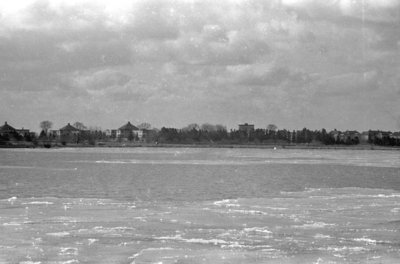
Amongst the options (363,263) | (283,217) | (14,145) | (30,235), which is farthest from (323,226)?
(14,145)

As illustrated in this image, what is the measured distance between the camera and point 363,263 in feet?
46.9

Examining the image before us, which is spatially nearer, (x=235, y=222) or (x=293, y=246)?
(x=293, y=246)

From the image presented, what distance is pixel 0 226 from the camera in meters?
19.1

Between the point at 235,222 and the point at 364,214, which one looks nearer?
the point at 235,222

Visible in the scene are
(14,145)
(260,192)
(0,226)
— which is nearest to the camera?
(0,226)

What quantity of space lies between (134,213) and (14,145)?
172 m

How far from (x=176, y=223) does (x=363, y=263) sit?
7730mm

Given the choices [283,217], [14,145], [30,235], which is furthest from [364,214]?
[14,145]

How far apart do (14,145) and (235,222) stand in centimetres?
17581

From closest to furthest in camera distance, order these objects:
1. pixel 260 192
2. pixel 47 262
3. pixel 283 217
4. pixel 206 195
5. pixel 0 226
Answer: pixel 47 262
pixel 0 226
pixel 283 217
pixel 206 195
pixel 260 192

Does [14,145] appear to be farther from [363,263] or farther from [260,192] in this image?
[363,263]

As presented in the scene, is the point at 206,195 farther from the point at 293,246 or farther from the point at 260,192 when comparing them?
the point at 293,246

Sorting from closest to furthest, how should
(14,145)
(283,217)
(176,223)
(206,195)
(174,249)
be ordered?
(174,249)
(176,223)
(283,217)
(206,195)
(14,145)

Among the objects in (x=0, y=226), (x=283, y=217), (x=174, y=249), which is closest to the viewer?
(x=174, y=249)
